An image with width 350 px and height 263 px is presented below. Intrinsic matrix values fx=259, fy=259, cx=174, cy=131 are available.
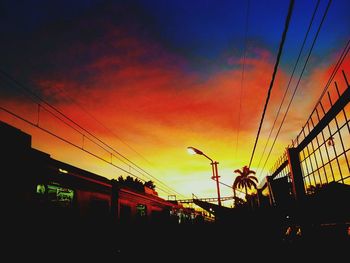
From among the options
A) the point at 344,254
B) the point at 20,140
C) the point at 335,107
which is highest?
the point at 20,140

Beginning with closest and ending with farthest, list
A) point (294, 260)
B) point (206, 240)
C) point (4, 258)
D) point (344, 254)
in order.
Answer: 1. point (344, 254)
2. point (294, 260)
3. point (4, 258)
4. point (206, 240)

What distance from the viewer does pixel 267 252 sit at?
16.3 ft

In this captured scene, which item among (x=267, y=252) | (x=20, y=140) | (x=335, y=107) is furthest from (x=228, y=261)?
(x=20, y=140)

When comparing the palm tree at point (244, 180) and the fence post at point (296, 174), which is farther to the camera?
the palm tree at point (244, 180)

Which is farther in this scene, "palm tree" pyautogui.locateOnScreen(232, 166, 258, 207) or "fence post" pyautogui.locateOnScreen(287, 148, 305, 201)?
"palm tree" pyautogui.locateOnScreen(232, 166, 258, 207)

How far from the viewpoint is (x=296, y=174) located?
4430 millimetres

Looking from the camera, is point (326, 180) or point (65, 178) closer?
point (326, 180)

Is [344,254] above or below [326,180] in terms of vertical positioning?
below

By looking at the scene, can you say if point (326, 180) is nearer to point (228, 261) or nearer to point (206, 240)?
point (228, 261)

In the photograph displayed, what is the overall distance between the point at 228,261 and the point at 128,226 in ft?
23.5

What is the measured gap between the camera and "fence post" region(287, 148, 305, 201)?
4293 mm

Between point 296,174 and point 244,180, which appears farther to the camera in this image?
point 244,180

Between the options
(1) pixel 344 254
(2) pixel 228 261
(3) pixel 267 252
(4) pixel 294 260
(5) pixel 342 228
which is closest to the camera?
(1) pixel 344 254

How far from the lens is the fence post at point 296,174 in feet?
14.1
